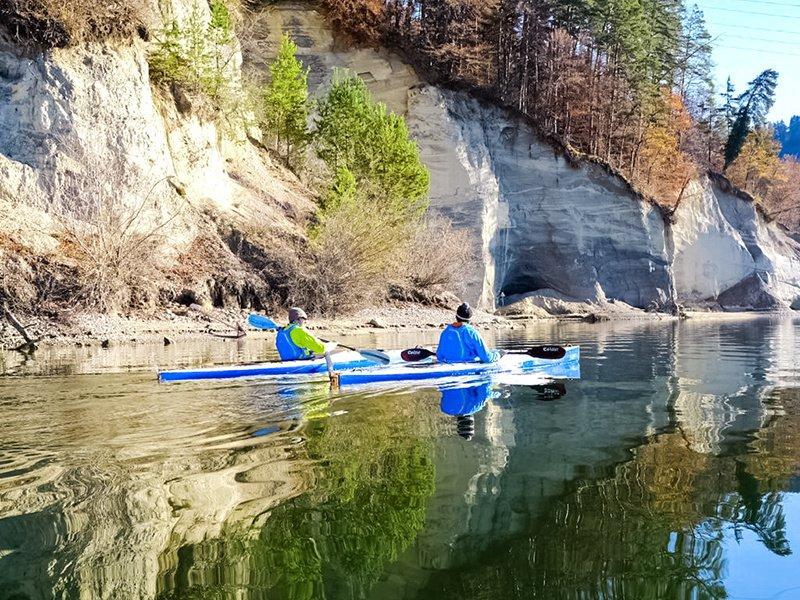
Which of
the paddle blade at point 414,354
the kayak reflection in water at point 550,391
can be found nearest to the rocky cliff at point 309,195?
the paddle blade at point 414,354

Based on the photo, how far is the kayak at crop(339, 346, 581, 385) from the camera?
11.8 metres

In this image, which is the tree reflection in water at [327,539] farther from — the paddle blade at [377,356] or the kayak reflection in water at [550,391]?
the paddle blade at [377,356]

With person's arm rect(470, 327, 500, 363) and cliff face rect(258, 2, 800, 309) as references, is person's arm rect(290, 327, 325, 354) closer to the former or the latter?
person's arm rect(470, 327, 500, 363)

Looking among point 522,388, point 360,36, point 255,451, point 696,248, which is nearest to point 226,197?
point 360,36

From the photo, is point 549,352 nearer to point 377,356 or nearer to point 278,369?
point 377,356

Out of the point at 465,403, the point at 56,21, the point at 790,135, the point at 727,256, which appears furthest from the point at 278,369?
the point at 790,135

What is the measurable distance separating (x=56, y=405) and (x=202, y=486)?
448 cm

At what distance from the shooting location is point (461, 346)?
1253 cm

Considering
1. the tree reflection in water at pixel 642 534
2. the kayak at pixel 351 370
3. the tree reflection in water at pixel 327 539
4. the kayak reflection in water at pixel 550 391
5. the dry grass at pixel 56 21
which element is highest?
the dry grass at pixel 56 21

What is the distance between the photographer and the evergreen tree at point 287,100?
34531 millimetres

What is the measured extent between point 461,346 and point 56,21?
61.1 ft

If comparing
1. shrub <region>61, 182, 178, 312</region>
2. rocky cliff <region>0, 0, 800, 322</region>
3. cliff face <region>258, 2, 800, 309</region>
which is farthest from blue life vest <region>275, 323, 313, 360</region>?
cliff face <region>258, 2, 800, 309</region>

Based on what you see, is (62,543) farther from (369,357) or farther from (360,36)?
(360,36)

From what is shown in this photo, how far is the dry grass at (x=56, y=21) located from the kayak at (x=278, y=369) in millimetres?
16973
